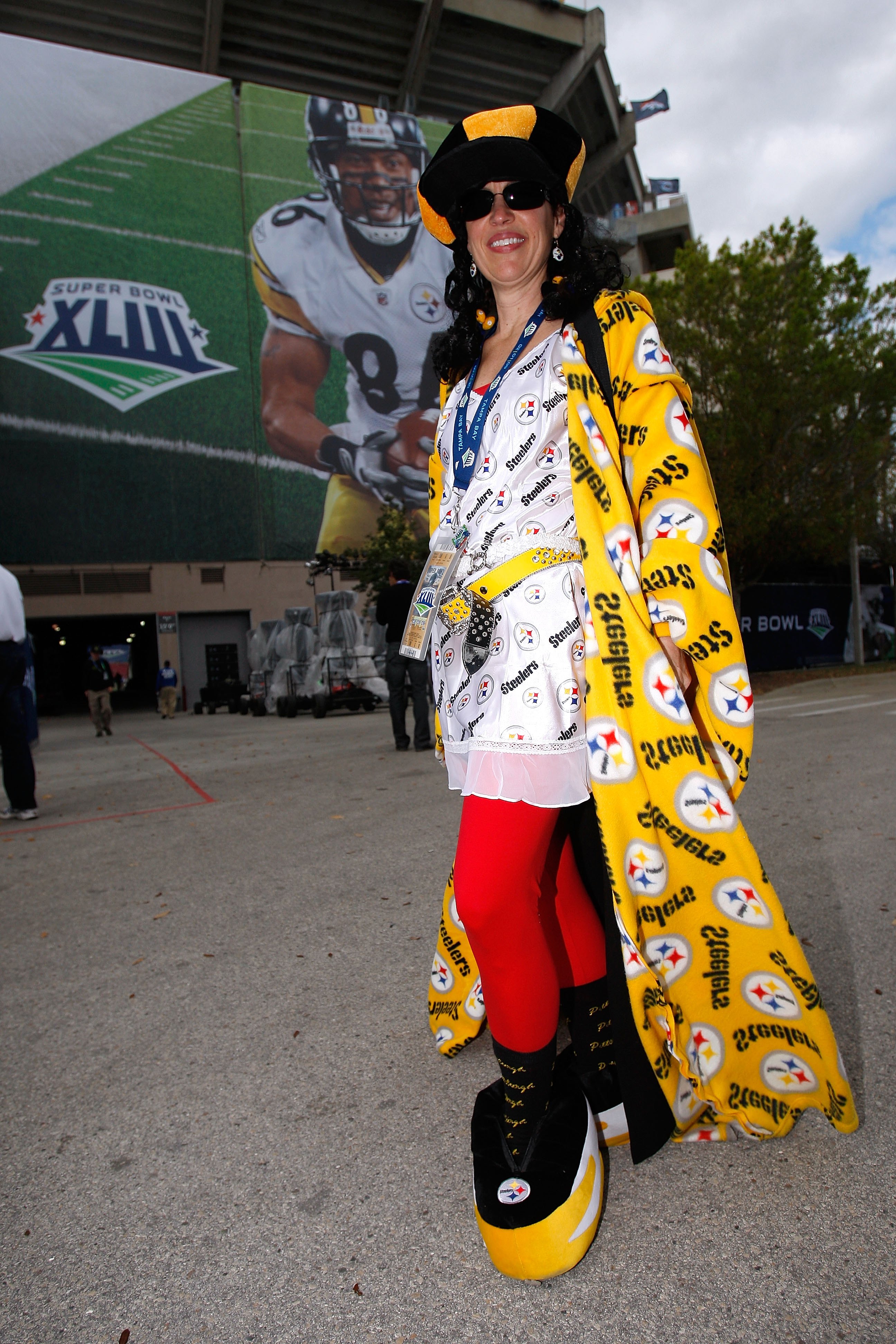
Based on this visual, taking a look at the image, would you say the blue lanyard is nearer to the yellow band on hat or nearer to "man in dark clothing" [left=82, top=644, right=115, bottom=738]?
the yellow band on hat

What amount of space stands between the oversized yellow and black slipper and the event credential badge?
0.95 m

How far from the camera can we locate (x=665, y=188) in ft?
177

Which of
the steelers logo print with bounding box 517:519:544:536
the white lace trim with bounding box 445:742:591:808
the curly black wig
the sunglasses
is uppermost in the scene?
the sunglasses

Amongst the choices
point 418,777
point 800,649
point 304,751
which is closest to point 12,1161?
point 418,777

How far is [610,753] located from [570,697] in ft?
0.43

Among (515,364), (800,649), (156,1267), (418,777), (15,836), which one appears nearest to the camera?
(156,1267)

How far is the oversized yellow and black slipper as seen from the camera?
4.50 ft

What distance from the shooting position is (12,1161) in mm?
1840

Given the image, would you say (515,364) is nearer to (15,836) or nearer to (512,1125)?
(512,1125)

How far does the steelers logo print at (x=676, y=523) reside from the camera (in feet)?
4.88

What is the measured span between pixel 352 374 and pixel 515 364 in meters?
33.3

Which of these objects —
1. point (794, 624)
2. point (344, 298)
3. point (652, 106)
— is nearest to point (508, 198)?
point (794, 624)

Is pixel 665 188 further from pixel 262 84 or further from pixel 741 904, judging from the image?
pixel 741 904

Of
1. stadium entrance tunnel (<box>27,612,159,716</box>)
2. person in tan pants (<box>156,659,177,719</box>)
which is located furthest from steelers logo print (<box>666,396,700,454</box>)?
stadium entrance tunnel (<box>27,612,159,716</box>)
